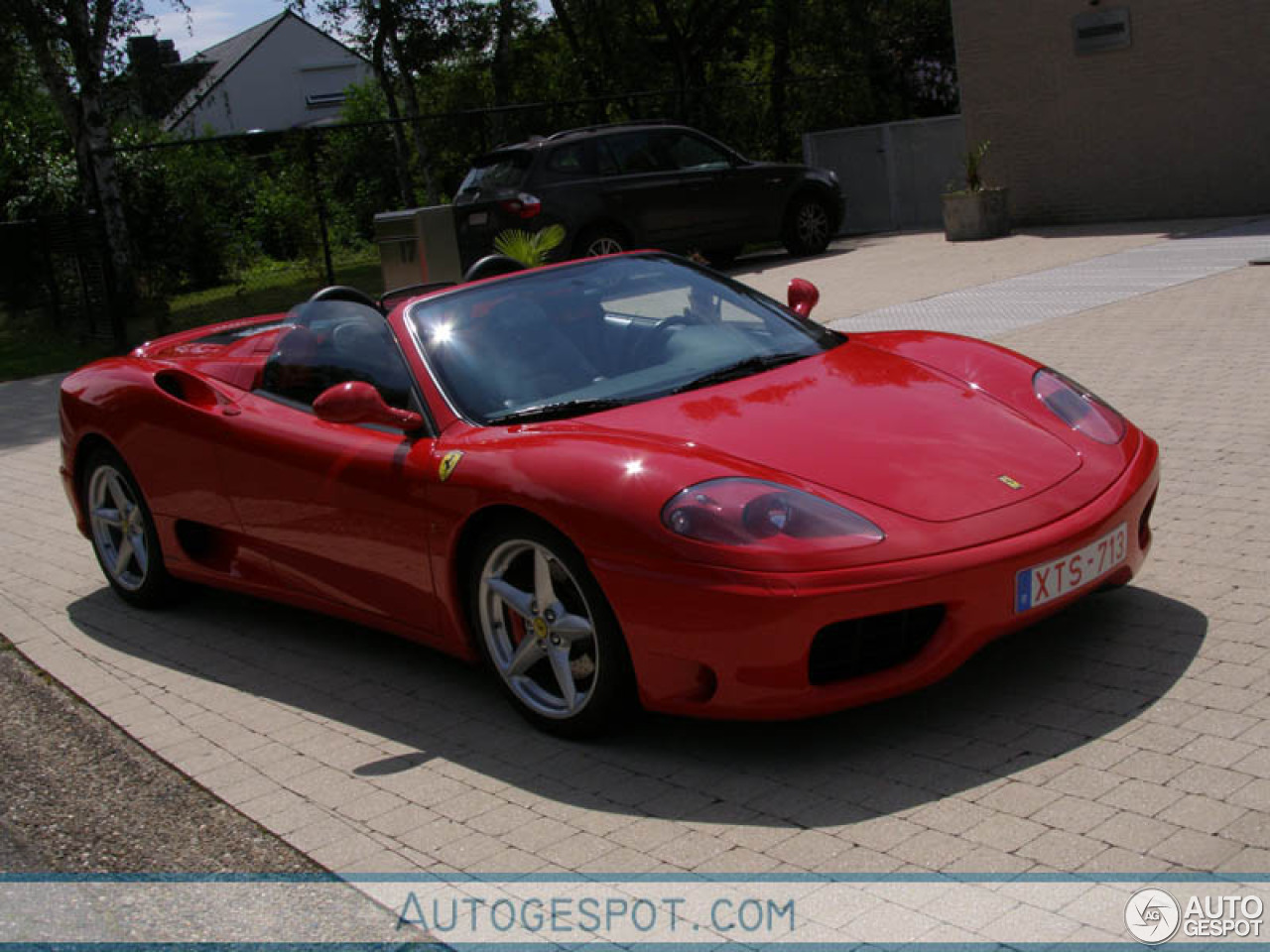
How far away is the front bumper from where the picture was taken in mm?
3707

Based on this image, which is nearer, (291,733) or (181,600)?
(291,733)

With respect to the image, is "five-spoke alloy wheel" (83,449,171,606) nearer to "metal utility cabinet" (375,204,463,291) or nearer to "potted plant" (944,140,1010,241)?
"metal utility cabinet" (375,204,463,291)

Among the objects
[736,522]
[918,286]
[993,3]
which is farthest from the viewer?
[993,3]

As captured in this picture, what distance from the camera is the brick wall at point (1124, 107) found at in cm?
1617

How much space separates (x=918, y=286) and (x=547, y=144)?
5.26m

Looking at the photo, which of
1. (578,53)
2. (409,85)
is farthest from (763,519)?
(578,53)

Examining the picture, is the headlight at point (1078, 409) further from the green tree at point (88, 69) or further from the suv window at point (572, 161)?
the green tree at point (88, 69)

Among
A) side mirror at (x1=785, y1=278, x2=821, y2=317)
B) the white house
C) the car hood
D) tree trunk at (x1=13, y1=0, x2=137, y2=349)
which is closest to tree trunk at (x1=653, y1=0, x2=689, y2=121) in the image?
tree trunk at (x1=13, y1=0, x2=137, y2=349)

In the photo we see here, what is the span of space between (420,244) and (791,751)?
13.4 m

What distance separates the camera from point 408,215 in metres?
16.8

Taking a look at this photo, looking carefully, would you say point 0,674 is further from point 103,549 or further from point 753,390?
point 753,390

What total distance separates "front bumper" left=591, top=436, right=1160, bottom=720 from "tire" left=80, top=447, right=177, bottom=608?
2.94m

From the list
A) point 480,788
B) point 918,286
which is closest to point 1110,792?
point 480,788
